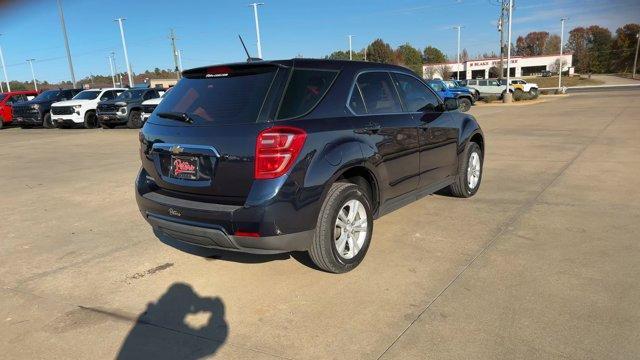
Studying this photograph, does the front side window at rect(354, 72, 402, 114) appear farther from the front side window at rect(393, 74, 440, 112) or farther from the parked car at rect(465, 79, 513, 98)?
the parked car at rect(465, 79, 513, 98)

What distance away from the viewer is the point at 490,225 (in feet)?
16.3

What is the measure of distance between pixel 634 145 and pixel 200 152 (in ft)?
31.7

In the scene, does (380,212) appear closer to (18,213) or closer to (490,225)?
(490,225)

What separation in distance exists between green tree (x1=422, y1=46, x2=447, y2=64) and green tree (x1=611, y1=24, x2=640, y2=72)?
125ft

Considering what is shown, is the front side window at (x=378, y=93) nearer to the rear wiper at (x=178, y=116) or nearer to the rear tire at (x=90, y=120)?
the rear wiper at (x=178, y=116)

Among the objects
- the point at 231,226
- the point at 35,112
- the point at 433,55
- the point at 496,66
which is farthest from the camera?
the point at 433,55

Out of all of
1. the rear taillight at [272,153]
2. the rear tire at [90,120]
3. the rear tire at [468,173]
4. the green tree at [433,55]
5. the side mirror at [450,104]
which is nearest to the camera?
the rear taillight at [272,153]

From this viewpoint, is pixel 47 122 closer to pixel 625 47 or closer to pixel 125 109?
pixel 125 109

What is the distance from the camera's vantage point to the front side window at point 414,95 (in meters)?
4.79

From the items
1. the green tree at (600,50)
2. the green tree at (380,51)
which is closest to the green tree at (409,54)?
the green tree at (380,51)

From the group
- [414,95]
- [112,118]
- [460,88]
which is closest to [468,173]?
[414,95]

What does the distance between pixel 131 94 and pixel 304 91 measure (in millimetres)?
17544

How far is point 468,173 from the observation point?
6004 mm

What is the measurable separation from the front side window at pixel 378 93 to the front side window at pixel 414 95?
6.3 inches
